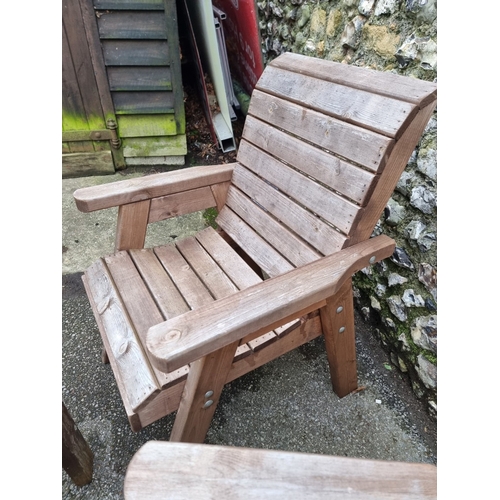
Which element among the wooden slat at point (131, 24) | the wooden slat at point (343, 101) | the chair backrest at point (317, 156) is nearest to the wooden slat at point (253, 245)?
the chair backrest at point (317, 156)

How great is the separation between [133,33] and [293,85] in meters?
1.88

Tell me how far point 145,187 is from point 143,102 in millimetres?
1869

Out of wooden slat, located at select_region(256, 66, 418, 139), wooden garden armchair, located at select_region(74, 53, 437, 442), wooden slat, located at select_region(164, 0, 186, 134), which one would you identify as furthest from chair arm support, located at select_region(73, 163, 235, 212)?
wooden slat, located at select_region(164, 0, 186, 134)

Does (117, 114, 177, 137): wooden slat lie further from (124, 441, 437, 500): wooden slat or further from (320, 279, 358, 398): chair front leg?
(124, 441, 437, 500): wooden slat

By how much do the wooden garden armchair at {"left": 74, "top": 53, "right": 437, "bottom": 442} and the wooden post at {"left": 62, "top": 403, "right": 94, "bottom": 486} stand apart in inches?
8.5

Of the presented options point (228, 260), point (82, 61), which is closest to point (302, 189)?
point (228, 260)

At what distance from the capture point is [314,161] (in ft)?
4.63

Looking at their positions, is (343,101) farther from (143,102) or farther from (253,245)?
(143,102)

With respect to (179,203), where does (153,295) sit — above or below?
below

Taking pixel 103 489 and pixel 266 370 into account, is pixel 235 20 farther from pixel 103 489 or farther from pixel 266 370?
pixel 103 489

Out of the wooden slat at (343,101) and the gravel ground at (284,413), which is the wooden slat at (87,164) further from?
the wooden slat at (343,101)

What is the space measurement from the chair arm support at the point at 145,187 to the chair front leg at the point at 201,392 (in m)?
0.73

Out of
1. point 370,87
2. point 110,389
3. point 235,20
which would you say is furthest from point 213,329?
point 235,20

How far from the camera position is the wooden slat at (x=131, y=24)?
2738 millimetres
